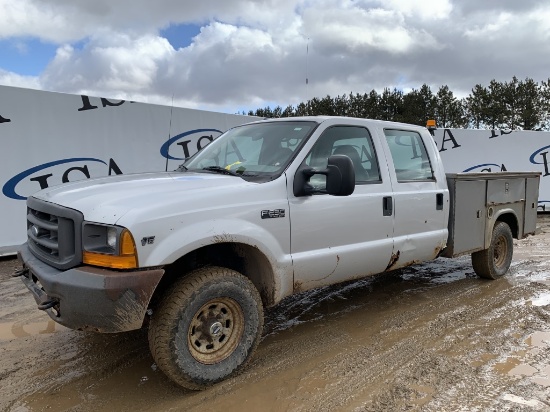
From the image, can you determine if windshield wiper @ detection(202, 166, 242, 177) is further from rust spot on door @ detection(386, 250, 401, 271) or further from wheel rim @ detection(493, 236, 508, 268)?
wheel rim @ detection(493, 236, 508, 268)

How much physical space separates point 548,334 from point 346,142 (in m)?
2.57

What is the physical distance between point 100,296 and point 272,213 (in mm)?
1332

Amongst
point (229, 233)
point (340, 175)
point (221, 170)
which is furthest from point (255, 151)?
point (229, 233)

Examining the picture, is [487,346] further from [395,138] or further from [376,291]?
[395,138]

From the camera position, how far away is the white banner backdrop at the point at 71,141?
23.3 ft

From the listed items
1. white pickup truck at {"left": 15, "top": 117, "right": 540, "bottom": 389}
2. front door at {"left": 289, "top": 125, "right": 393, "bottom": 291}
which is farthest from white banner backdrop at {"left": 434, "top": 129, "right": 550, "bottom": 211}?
front door at {"left": 289, "top": 125, "right": 393, "bottom": 291}

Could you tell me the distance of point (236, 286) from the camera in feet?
10.3

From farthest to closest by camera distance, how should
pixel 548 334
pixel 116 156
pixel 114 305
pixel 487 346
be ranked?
pixel 116 156 → pixel 548 334 → pixel 487 346 → pixel 114 305

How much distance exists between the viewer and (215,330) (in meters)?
3.10

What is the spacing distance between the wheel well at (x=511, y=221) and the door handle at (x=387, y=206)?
2.65 m

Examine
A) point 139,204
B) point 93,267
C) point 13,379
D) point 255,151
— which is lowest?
point 13,379

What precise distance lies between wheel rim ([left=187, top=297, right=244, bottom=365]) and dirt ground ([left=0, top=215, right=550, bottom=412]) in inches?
9.5

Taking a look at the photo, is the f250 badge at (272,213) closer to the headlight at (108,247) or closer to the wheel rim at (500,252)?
the headlight at (108,247)

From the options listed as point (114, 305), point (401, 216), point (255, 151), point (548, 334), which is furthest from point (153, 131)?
point (548, 334)
